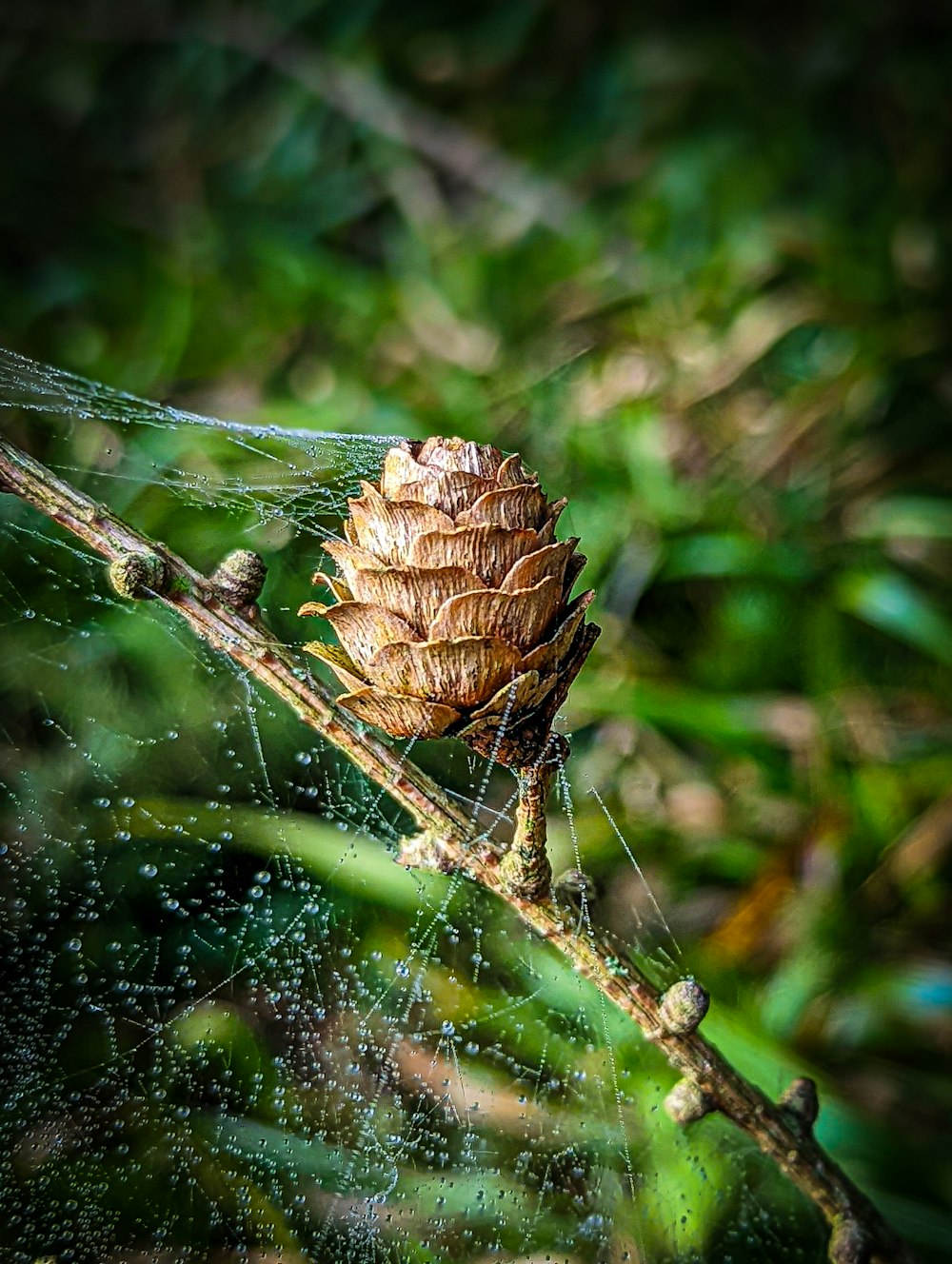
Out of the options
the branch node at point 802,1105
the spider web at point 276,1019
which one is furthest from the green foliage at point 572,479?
the branch node at point 802,1105

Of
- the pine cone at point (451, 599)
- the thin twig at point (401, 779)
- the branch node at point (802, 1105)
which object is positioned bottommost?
the thin twig at point (401, 779)

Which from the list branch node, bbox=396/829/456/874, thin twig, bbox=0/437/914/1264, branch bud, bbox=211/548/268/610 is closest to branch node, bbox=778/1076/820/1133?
thin twig, bbox=0/437/914/1264

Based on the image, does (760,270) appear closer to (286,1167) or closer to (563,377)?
(563,377)

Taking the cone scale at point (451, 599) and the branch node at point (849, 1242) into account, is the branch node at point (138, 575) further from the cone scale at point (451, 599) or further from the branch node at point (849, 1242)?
the branch node at point (849, 1242)

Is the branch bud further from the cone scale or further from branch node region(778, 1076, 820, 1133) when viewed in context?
branch node region(778, 1076, 820, 1133)

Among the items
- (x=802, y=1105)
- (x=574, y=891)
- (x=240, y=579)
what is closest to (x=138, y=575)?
(x=240, y=579)

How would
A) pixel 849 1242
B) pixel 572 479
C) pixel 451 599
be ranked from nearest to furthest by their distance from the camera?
Answer: pixel 451 599
pixel 849 1242
pixel 572 479

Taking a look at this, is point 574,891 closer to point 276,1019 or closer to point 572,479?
point 276,1019
